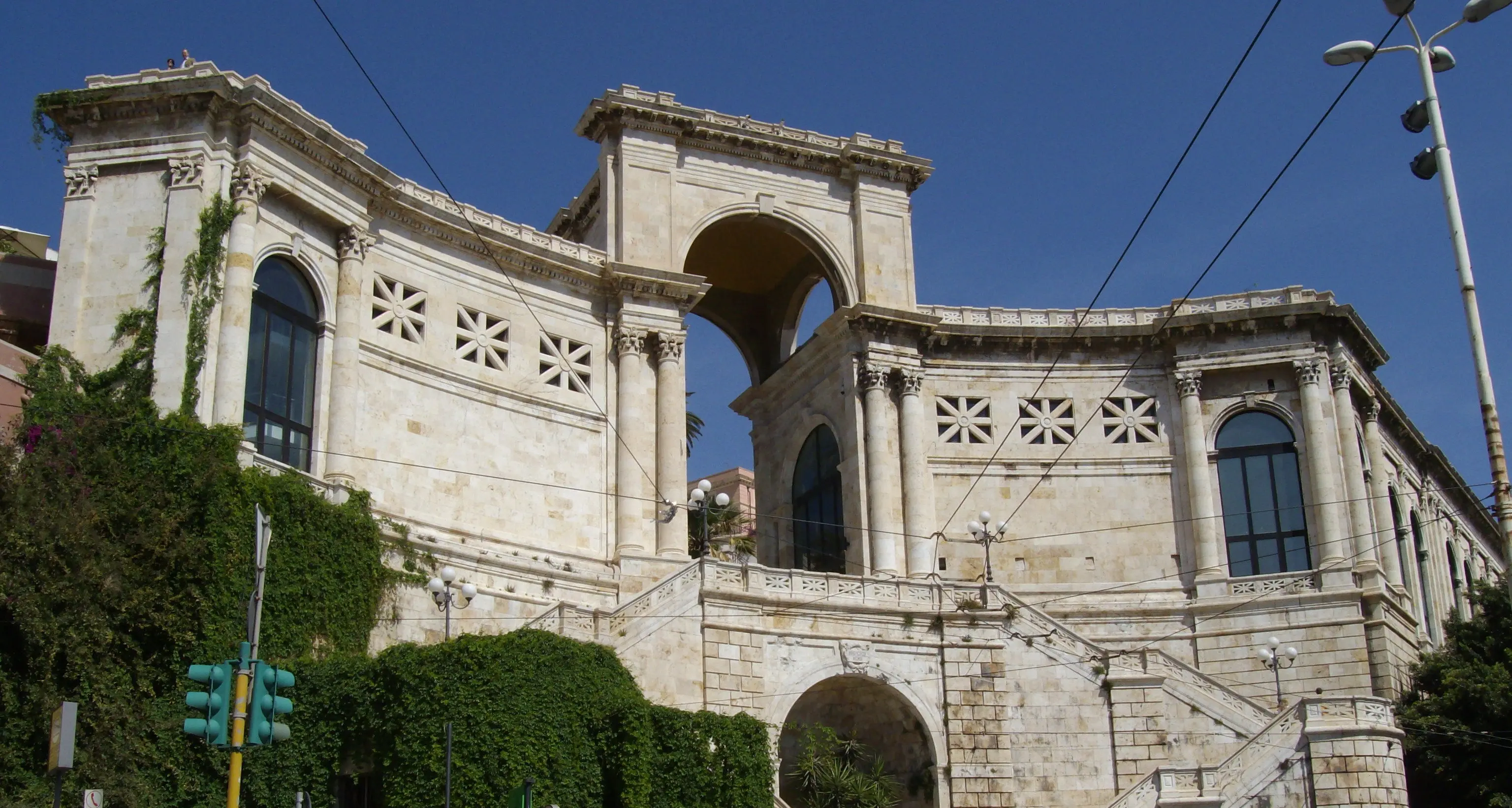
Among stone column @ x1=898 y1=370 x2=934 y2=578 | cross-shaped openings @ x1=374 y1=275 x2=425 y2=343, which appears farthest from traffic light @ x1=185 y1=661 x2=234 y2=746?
stone column @ x1=898 y1=370 x2=934 y2=578

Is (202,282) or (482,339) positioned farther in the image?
(482,339)

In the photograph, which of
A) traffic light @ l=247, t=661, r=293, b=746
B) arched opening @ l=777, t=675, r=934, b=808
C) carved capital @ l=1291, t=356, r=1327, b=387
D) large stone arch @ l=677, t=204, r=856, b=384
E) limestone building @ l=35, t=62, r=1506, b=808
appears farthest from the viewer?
large stone arch @ l=677, t=204, r=856, b=384

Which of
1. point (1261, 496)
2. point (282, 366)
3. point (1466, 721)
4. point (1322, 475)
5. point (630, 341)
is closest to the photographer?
point (282, 366)

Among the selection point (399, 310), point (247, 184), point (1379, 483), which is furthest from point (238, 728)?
point (1379, 483)

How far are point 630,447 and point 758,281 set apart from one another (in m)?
13.5

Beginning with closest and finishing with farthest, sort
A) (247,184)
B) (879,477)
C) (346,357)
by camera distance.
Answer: (247,184), (346,357), (879,477)

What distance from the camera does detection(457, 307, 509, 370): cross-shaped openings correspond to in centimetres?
4162

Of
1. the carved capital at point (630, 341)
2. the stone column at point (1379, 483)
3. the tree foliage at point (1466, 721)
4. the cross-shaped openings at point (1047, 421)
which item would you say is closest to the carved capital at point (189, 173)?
the carved capital at point (630, 341)

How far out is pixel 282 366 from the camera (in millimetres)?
36750

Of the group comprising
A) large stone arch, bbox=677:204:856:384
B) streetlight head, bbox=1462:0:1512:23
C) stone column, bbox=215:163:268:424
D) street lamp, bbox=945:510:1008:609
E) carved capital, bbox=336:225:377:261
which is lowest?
street lamp, bbox=945:510:1008:609

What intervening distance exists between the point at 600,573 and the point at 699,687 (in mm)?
6460

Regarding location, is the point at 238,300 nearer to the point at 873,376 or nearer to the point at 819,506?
the point at 873,376

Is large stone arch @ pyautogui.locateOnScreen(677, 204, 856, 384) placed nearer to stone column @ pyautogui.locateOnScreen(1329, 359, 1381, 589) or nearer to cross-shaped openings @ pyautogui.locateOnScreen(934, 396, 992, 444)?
cross-shaped openings @ pyautogui.locateOnScreen(934, 396, 992, 444)

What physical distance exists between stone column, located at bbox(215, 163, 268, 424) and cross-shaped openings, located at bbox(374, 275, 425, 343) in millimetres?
4258
